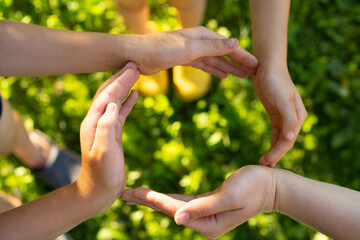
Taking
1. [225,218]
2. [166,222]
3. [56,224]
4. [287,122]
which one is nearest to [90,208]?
[56,224]

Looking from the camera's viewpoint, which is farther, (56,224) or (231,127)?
(231,127)

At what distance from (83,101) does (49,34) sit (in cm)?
108

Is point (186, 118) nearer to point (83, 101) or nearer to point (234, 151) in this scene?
point (234, 151)

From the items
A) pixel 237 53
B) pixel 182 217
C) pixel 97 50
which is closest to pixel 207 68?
pixel 237 53

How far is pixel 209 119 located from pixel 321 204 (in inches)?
44.8

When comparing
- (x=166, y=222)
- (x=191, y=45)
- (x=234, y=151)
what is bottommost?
(x=166, y=222)

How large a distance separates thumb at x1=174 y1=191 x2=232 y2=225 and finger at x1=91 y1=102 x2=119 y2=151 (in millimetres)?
360

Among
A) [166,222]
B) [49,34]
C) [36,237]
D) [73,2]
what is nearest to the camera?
[36,237]

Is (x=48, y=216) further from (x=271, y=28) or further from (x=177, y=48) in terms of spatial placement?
(x=271, y=28)

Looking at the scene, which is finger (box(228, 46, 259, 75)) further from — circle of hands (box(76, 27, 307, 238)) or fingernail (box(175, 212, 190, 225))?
fingernail (box(175, 212, 190, 225))

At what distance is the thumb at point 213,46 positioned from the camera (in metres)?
1.41

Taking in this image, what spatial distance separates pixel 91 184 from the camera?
119 cm

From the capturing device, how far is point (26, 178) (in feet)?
7.86

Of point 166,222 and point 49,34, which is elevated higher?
point 49,34
